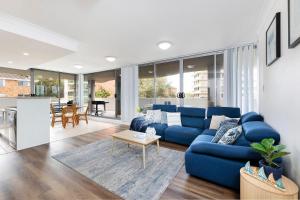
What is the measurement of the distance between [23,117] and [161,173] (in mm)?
3428

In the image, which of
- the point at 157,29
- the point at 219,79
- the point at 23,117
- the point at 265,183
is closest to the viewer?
the point at 265,183

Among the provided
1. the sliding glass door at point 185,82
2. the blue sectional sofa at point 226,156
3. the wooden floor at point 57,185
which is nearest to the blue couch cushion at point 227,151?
the blue sectional sofa at point 226,156

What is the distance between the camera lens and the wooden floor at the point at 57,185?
180 cm

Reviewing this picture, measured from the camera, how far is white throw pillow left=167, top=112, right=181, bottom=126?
4.13 m

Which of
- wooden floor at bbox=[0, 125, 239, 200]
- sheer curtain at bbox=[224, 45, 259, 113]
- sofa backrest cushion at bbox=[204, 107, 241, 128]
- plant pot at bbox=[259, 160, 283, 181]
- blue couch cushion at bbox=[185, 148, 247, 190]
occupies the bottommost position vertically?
wooden floor at bbox=[0, 125, 239, 200]

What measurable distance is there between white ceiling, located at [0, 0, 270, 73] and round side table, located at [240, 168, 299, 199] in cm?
228

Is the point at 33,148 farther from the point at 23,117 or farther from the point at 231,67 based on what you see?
the point at 231,67

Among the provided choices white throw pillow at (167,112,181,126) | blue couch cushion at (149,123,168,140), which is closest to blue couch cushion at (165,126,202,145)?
blue couch cushion at (149,123,168,140)

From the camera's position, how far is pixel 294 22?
142 centimetres

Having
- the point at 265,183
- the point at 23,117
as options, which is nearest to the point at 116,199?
the point at 265,183

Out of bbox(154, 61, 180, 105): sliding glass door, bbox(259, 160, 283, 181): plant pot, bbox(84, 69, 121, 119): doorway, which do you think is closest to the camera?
bbox(259, 160, 283, 181): plant pot

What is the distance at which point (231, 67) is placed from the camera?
404 cm

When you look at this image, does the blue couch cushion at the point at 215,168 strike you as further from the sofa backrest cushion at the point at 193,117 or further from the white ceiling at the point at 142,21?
the white ceiling at the point at 142,21

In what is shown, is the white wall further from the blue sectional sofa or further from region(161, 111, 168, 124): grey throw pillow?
region(161, 111, 168, 124): grey throw pillow
